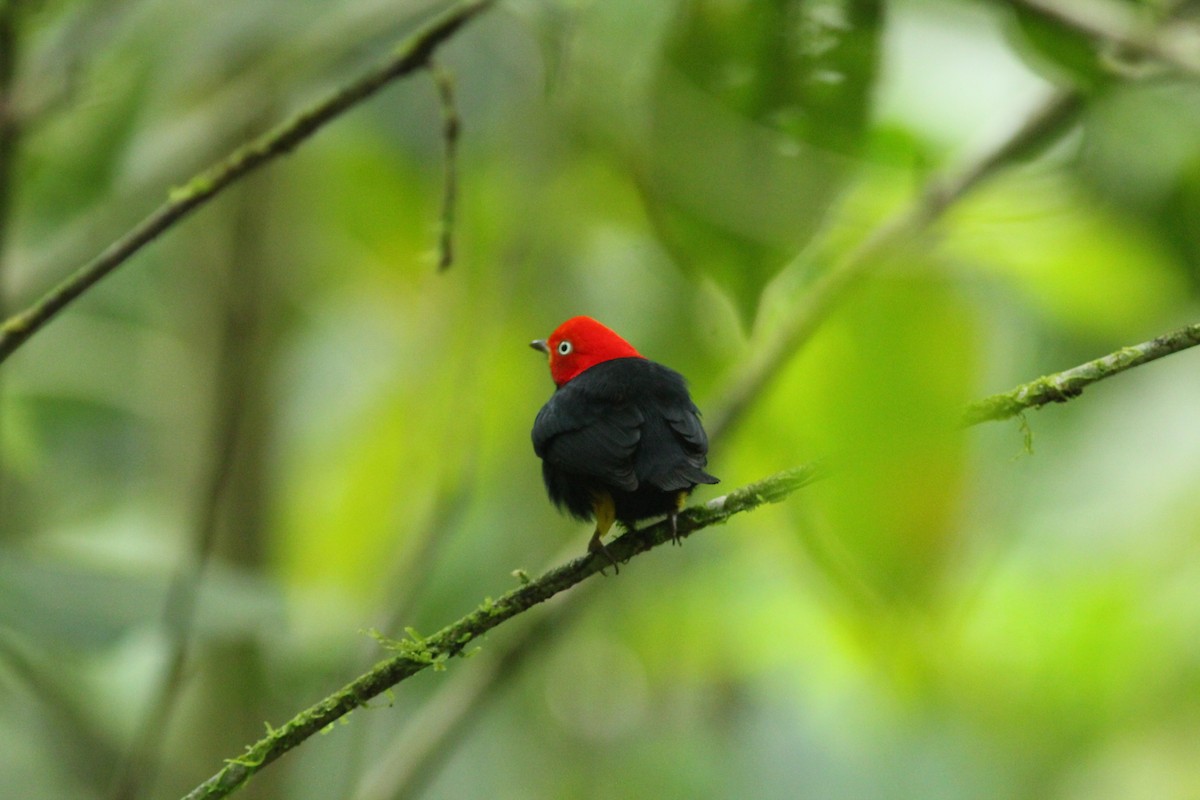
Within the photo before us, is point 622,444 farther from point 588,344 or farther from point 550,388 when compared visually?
point 550,388

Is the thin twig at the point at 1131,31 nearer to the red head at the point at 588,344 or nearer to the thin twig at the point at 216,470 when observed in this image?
the red head at the point at 588,344

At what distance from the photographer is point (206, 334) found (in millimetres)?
4305

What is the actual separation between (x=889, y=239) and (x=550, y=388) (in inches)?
78.5

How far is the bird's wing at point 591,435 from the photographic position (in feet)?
6.95

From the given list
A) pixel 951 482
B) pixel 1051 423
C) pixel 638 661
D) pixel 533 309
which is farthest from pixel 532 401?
pixel 951 482

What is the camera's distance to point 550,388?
420cm

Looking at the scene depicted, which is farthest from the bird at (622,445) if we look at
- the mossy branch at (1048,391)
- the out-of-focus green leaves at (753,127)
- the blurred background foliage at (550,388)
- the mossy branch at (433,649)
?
the mossy branch at (1048,391)

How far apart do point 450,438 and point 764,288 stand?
1.30m

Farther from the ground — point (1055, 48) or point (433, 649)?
point (1055, 48)

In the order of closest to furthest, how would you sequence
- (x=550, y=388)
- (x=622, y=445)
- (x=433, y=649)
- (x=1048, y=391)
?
(x=1048, y=391), (x=433, y=649), (x=622, y=445), (x=550, y=388)

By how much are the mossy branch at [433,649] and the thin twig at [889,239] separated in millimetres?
749

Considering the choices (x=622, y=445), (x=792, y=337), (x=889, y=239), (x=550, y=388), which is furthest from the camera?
(x=550, y=388)

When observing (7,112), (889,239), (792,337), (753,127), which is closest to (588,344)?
(792,337)

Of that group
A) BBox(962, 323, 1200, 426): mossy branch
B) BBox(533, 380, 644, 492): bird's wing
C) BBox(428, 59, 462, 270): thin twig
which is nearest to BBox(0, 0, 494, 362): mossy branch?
BBox(428, 59, 462, 270): thin twig
